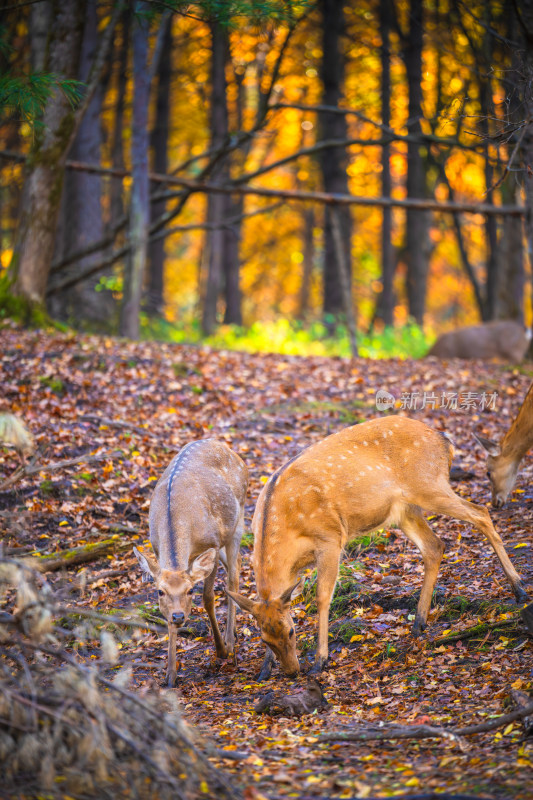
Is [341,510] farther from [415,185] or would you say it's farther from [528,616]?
[415,185]

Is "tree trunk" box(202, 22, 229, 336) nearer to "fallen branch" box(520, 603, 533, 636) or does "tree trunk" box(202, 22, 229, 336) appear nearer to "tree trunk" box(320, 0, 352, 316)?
"tree trunk" box(320, 0, 352, 316)

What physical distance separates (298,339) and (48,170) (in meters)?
7.74

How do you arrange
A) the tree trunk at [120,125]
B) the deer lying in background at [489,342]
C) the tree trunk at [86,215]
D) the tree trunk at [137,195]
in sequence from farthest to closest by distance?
the tree trunk at [120,125] < the tree trunk at [86,215] < the deer lying in background at [489,342] < the tree trunk at [137,195]

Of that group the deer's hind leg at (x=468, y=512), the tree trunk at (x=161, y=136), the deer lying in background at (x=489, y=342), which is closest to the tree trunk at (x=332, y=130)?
the tree trunk at (x=161, y=136)

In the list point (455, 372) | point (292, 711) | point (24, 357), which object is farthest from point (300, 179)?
point (292, 711)

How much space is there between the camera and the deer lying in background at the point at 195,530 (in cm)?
601

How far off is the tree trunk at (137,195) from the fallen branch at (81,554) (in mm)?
7344

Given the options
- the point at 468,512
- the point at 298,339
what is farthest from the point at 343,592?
the point at 298,339

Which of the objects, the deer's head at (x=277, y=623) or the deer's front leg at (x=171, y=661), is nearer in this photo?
the deer's head at (x=277, y=623)

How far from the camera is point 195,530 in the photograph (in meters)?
6.56

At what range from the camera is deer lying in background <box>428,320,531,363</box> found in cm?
1666

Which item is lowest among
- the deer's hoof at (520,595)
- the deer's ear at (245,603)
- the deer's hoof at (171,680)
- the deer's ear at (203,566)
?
the deer's hoof at (171,680)

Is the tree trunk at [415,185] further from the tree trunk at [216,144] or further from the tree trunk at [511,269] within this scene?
the tree trunk at [216,144]

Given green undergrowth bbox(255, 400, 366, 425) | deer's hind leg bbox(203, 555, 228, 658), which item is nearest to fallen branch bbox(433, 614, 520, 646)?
deer's hind leg bbox(203, 555, 228, 658)
